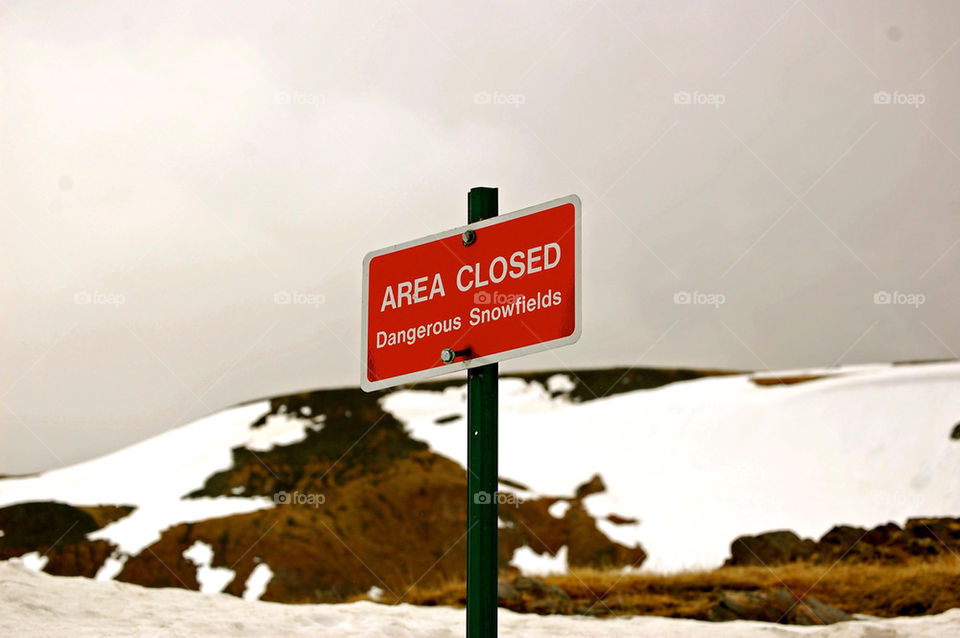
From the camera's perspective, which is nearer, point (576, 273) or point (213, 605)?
point (576, 273)

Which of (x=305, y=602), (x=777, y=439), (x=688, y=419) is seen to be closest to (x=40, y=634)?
(x=305, y=602)

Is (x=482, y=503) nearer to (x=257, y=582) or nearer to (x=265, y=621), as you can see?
(x=265, y=621)

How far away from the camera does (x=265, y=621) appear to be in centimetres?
496

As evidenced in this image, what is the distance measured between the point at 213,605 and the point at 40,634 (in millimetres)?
987

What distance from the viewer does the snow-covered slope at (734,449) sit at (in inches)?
232

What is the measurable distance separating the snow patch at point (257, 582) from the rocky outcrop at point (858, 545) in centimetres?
258

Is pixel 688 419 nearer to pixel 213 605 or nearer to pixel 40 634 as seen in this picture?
pixel 213 605

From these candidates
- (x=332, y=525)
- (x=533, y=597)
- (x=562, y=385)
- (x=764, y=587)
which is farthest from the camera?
(x=562, y=385)

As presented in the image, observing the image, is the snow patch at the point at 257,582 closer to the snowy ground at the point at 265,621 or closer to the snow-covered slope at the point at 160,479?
the snowy ground at the point at 265,621

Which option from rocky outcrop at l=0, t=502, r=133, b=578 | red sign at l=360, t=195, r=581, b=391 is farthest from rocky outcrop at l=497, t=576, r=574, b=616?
red sign at l=360, t=195, r=581, b=391

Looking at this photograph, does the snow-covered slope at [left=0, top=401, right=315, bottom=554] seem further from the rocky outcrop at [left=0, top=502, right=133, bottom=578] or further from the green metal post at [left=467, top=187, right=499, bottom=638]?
the green metal post at [left=467, top=187, right=499, bottom=638]

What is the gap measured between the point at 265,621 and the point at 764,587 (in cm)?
262

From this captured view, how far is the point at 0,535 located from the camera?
5770mm

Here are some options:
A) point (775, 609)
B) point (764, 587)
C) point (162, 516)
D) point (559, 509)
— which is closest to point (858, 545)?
point (764, 587)
